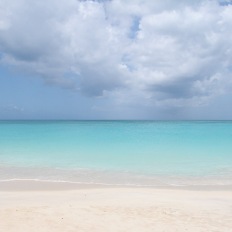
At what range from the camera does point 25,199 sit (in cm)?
815

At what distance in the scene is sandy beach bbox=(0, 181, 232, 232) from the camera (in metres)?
5.85

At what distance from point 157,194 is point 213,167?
6234 mm

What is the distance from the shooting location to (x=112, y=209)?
698cm

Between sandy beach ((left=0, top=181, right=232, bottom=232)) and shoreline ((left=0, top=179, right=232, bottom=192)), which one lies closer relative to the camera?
sandy beach ((left=0, top=181, right=232, bottom=232))

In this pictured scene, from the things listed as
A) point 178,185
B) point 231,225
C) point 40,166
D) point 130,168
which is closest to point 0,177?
point 40,166

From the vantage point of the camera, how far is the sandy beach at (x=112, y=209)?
19.2 feet

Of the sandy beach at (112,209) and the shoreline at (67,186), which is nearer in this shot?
the sandy beach at (112,209)

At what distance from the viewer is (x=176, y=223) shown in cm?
608

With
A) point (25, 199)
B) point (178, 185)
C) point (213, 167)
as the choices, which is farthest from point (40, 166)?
point (213, 167)

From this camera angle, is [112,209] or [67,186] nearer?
[112,209]

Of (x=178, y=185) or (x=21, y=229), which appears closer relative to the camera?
(x=21, y=229)

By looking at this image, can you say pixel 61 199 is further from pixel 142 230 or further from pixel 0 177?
pixel 0 177

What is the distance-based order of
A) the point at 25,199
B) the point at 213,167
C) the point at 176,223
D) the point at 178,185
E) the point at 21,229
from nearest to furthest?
1. the point at 21,229
2. the point at 176,223
3. the point at 25,199
4. the point at 178,185
5. the point at 213,167

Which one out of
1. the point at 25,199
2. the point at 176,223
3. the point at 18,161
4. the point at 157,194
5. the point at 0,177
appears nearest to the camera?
the point at 176,223
